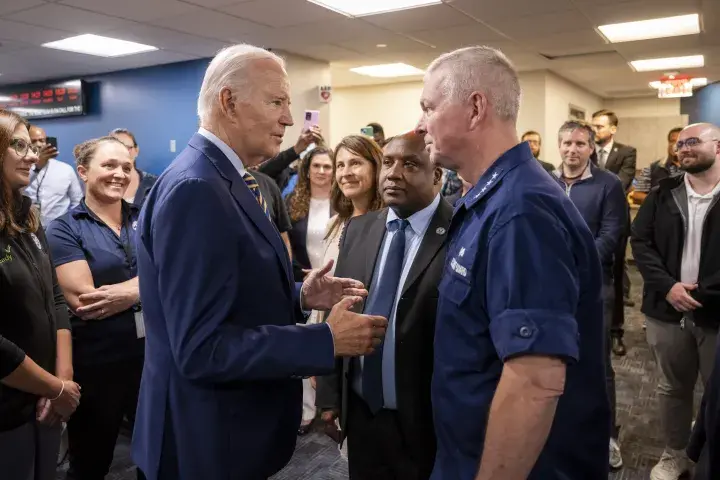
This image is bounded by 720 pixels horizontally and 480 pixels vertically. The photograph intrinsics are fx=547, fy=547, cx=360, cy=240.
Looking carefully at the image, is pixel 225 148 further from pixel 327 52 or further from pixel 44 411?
pixel 327 52

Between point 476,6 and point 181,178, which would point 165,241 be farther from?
point 476,6

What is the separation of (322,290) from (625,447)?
2.31 metres

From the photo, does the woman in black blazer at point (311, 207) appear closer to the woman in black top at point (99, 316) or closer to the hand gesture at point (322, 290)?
the woman in black top at point (99, 316)

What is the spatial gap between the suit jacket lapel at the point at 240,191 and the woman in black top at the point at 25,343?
79 cm

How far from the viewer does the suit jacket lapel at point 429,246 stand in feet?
5.15

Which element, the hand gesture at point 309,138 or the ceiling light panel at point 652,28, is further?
the ceiling light panel at point 652,28

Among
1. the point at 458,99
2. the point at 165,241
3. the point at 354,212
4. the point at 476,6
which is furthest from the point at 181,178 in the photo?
the point at 476,6

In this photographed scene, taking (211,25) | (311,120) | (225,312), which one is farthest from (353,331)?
(211,25)

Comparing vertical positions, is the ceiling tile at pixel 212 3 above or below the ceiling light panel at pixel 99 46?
below

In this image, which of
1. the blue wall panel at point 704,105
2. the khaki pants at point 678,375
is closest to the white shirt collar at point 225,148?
the khaki pants at point 678,375

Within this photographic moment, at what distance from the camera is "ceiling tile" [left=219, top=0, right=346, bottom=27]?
4.56 m

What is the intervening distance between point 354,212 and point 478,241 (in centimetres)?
192

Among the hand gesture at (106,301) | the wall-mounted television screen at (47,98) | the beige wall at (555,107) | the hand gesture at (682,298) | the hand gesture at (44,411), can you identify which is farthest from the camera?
the beige wall at (555,107)

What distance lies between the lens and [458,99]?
3.70 ft
